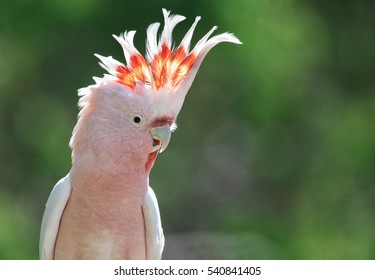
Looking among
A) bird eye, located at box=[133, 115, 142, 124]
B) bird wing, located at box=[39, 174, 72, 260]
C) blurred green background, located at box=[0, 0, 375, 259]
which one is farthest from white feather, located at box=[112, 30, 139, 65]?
blurred green background, located at box=[0, 0, 375, 259]

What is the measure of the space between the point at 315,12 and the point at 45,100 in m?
1.16

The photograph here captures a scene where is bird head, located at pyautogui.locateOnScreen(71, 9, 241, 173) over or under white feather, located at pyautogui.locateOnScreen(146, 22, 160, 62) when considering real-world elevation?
under

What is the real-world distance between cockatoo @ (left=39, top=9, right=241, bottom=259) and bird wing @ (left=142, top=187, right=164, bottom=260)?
36mm

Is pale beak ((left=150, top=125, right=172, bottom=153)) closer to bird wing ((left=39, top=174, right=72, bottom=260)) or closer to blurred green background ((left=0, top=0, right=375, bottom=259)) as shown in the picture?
bird wing ((left=39, top=174, right=72, bottom=260))

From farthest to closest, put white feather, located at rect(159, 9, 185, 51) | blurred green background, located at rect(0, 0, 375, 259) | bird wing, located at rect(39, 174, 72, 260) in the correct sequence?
blurred green background, located at rect(0, 0, 375, 259) < bird wing, located at rect(39, 174, 72, 260) < white feather, located at rect(159, 9, 185, 51)

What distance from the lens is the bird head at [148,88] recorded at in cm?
131

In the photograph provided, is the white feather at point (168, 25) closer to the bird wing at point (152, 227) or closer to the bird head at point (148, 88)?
the bird head at point (148, 88)

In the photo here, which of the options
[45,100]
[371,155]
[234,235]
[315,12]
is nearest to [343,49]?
[315,12]

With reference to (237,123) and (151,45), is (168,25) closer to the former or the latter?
(151,45)

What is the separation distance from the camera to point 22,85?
302cm

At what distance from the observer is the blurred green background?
2.65m

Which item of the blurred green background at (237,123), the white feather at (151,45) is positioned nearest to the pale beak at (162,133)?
the white feather at (151,45)

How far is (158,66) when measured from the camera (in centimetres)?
132

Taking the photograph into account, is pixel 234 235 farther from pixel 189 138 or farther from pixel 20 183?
pixel 20 183
